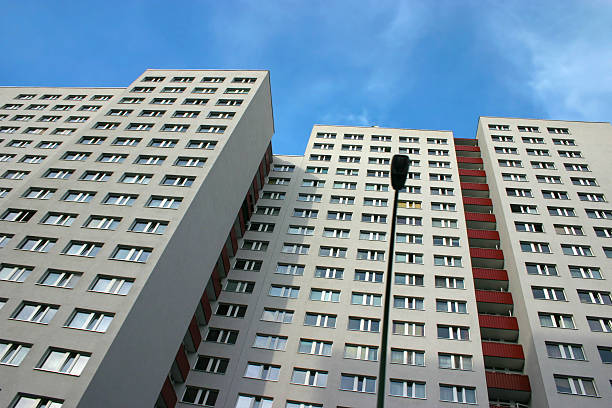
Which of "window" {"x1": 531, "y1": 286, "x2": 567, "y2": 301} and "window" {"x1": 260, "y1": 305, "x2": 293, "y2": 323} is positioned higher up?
"window" {"x1": 531, "y1": 286, "x2": 567, "y2": 301}

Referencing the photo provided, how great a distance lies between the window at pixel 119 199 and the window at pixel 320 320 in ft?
49.9

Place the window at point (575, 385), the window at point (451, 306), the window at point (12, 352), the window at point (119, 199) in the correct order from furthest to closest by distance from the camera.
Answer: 1. the window at point (451, 306)
2. the window at point (119, 199)
3. the window at point (575, 385)
4. the window at point (12, 352)

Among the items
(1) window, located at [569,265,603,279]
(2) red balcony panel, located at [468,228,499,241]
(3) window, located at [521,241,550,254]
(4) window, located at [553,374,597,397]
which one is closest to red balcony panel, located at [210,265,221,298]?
(2) red balcony panel, located at [468,228,499,241]

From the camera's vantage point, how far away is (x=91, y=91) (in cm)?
5609

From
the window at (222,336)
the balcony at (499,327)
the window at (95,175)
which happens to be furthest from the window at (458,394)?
the window at (95,175)

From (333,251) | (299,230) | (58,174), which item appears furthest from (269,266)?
(58,174)

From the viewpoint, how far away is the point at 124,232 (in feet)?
88.1

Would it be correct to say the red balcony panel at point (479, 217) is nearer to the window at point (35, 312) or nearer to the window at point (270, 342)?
the window at point (270, 342)

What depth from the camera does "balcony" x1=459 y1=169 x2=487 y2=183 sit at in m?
48.2

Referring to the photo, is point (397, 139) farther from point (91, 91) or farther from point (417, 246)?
point (91, 91)

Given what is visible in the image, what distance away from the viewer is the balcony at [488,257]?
3853 centimetres

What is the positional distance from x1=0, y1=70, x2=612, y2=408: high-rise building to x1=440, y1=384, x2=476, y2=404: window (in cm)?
9

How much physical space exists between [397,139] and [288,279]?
1002 inches

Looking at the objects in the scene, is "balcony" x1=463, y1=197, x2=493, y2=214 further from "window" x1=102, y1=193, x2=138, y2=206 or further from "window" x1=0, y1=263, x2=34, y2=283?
"window" x1=0, y1=263, x2=34, y2=283
